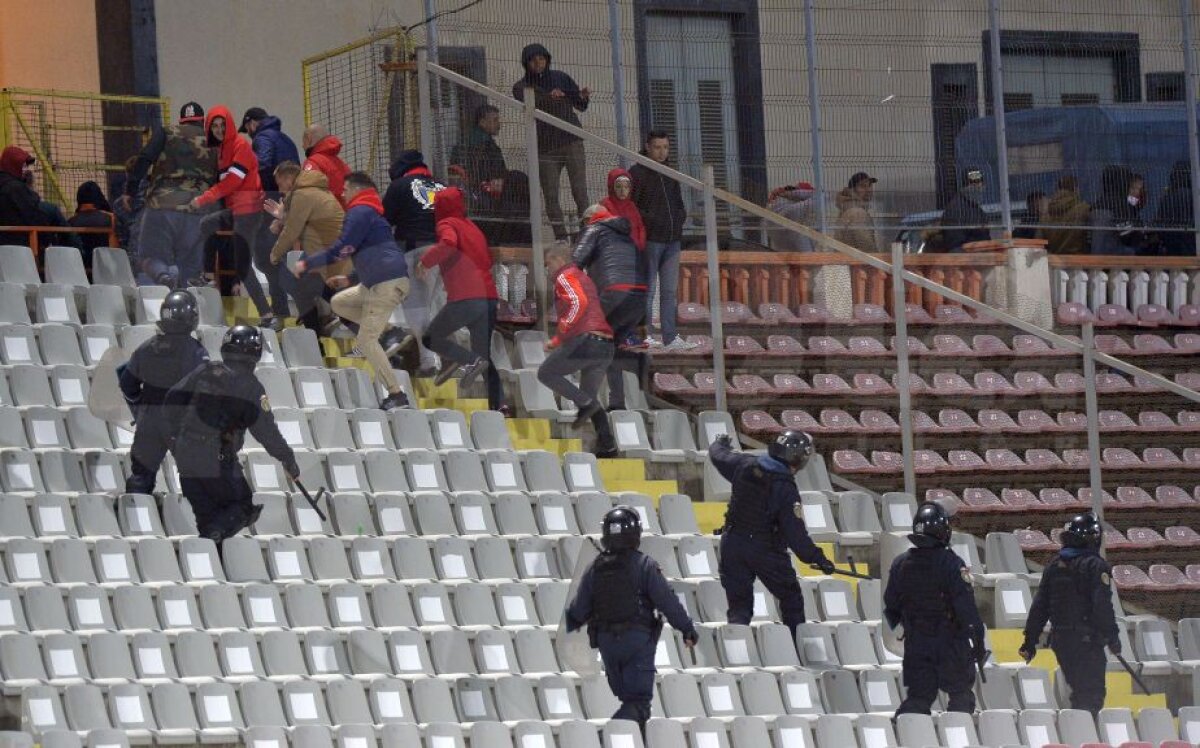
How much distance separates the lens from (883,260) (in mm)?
14398

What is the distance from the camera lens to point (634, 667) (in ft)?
37.2

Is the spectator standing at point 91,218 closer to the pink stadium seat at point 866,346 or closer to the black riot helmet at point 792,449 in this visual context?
the pink stadium seat at point 866,346

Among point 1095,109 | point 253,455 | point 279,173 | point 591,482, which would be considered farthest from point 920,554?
point 1095,109

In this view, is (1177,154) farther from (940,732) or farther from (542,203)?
(940,732)

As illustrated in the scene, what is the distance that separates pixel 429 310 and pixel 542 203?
1.05m

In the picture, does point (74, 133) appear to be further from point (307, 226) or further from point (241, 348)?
point (241, 348)

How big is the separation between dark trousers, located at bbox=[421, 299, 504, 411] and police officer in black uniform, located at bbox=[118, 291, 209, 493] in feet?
7.21

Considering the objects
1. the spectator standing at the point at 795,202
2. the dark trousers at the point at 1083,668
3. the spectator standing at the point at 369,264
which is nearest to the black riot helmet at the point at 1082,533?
the dark trousers at the point at 1083,668

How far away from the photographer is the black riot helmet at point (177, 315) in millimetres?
12164

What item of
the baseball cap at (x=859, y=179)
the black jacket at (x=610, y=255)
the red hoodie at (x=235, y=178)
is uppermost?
the red hoodie at (x=235, y=178)

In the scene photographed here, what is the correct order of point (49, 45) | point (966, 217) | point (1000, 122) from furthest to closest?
point (49, 45)
point (1000, 122)
point (966, 217)

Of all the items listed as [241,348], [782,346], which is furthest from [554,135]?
[241,348]

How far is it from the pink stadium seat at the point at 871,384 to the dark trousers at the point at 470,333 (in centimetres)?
195

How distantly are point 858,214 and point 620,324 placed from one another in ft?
8.37
